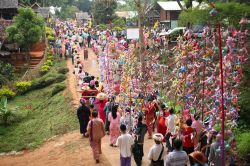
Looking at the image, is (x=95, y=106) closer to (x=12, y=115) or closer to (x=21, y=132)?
(x=21, y=132)

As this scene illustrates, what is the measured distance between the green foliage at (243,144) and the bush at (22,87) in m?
18.4

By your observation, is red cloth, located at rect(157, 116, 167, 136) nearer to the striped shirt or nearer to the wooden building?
the striped shirt

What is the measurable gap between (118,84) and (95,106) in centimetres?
356

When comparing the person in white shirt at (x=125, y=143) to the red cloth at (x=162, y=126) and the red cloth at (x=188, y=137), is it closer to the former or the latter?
the red cloth at (x=188, y=137)

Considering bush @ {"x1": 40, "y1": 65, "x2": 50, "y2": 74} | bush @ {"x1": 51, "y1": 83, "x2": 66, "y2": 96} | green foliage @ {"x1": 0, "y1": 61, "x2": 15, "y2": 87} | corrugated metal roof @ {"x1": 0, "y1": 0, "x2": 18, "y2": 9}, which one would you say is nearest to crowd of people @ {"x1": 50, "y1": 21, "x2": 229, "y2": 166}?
bush @ {"x1": 51, "y1": 83, "x2": 66, "y2": 96}

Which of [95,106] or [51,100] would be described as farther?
[51,100]

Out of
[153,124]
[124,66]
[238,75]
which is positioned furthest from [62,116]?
[238,75]

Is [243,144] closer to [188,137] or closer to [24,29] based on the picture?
[188,137]

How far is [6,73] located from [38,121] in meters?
10.4

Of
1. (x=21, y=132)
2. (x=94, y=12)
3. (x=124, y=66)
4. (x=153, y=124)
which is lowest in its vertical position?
(x=21, y=132)

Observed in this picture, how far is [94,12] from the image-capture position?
53750 millimetres

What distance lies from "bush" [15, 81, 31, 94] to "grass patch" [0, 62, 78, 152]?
3.46 ft

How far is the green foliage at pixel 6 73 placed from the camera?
27891 millimetres

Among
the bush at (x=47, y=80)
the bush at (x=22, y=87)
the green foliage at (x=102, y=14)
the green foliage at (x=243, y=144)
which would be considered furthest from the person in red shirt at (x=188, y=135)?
the green foliage at (x=102, y=14)
